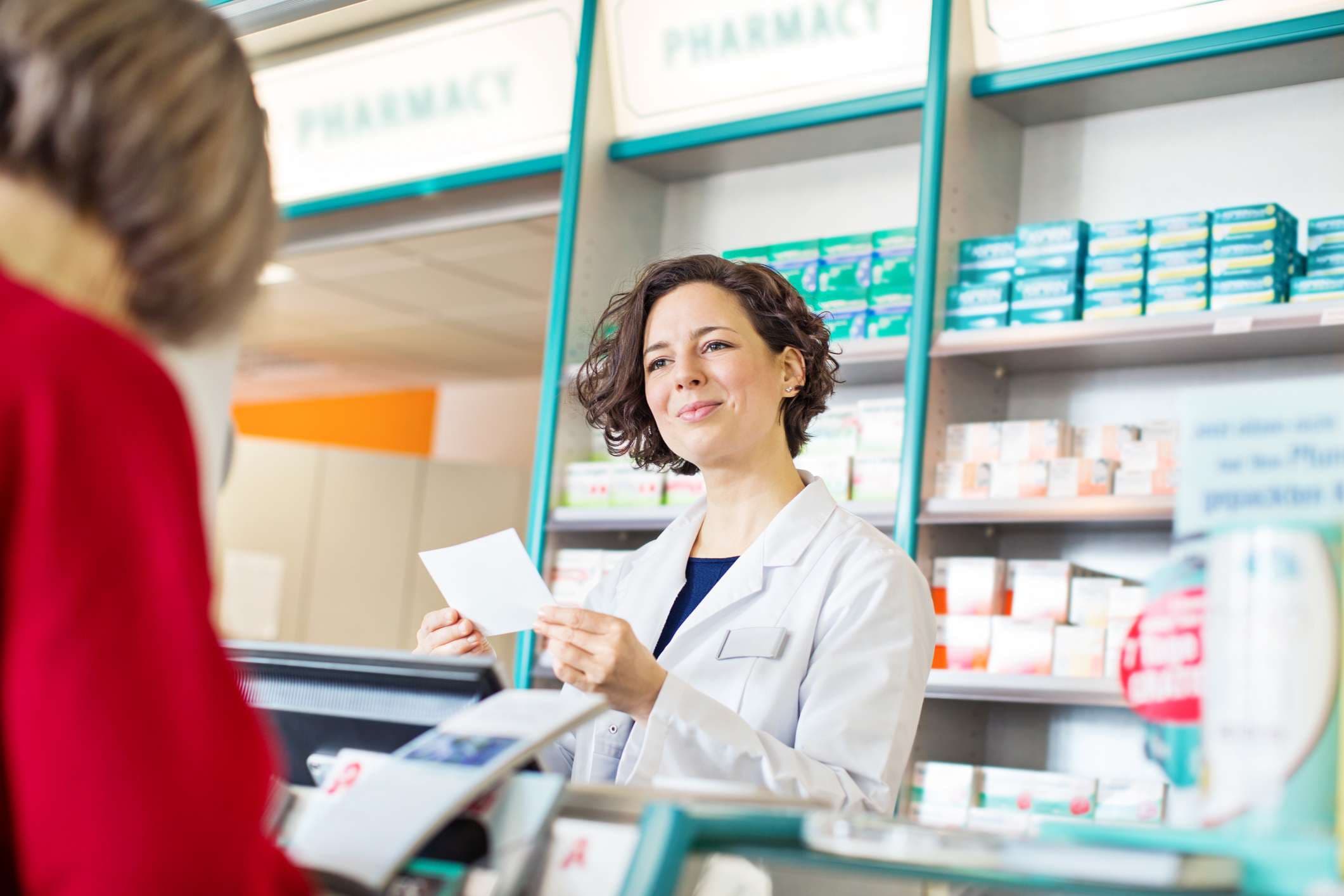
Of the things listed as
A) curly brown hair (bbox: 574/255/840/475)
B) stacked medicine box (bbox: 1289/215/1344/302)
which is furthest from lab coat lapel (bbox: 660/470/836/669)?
stacked medicine box (bbox: 1289/215/1344/302)

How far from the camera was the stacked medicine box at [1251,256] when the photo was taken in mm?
2879

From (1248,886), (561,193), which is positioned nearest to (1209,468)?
(1248,886)

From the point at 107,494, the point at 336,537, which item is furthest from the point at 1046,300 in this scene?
the point at 336,537

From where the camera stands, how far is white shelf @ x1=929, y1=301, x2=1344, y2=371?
9.36 feet

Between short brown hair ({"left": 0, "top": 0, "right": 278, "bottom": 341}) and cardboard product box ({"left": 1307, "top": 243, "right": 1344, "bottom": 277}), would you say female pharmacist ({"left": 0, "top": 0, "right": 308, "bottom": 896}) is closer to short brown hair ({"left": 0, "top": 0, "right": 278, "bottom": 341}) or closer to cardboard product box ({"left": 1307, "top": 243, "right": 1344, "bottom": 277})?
short brown hair ({"left": 0, "top": 0, "right": 278, "bottom": 341})

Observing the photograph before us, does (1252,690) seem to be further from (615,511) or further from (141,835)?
(615,511)

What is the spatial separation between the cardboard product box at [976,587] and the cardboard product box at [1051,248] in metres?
0.69

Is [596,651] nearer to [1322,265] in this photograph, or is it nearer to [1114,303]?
[1114,303]

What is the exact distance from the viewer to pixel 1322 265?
113 inches

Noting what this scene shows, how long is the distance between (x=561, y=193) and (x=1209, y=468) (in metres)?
3.28

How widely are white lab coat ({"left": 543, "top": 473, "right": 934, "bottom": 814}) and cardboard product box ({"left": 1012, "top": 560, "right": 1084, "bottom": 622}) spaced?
0.98 metres

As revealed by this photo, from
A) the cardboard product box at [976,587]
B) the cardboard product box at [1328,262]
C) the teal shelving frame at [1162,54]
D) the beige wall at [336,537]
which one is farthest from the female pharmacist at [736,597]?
the beige wall at [336,537]

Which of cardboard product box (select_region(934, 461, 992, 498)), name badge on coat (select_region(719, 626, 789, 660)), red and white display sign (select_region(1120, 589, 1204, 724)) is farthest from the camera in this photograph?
cardboard product box (select_region(934, 461, 992, 498))

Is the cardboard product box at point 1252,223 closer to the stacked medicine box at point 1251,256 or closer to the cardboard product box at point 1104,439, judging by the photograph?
the stacked medicine box at point 1251,256
